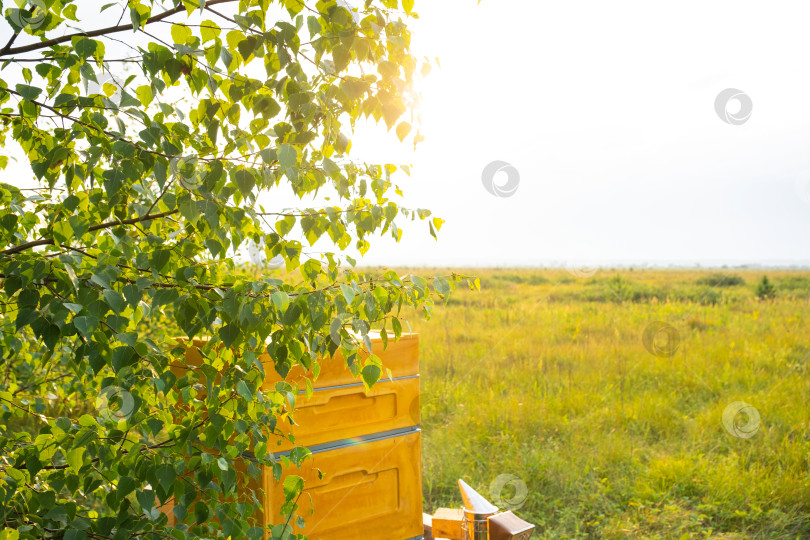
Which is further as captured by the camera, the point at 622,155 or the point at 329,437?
the point at 622,155

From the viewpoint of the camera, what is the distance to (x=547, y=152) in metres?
6.22

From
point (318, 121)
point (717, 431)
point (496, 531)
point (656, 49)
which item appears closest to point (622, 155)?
point (656, 49)

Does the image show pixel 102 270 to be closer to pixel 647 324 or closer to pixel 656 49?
pixel 656 49

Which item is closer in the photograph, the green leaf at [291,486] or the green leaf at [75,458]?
the green leaf at [75,458]

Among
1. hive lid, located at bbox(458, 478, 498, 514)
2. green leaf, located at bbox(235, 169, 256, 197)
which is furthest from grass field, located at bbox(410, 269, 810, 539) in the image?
green leaf, located at bbox(235, 169, 256, 197)

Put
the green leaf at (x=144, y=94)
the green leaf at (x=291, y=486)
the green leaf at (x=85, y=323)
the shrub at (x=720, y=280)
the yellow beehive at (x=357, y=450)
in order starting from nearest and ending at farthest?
the green leaf at (x=85, y=323)
the green leaf at (x=144, y=94)
the green leaf at (x=291, y=486)
the yellow beehive at (x=357, y=450)
the shrub at (x=720, y=280)

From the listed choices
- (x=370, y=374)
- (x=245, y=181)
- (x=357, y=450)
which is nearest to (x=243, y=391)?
(x=370, y=374)

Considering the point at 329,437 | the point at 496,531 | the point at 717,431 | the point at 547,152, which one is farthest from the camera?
the point at 547,152

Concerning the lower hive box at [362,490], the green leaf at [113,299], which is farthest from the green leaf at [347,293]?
the lower hive box at [362,490]

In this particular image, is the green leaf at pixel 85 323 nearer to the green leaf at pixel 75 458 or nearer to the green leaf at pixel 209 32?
the green leaf at pixel 75 458

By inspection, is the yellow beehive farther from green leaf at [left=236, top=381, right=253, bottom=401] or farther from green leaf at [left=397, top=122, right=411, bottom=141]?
green leaf at [left=397, top=122, right=411, bottom=141]

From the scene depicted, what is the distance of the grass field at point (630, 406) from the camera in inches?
135

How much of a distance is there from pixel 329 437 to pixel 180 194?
1200 mm

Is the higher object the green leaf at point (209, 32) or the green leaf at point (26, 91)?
the green leaf at point (209, 32)
